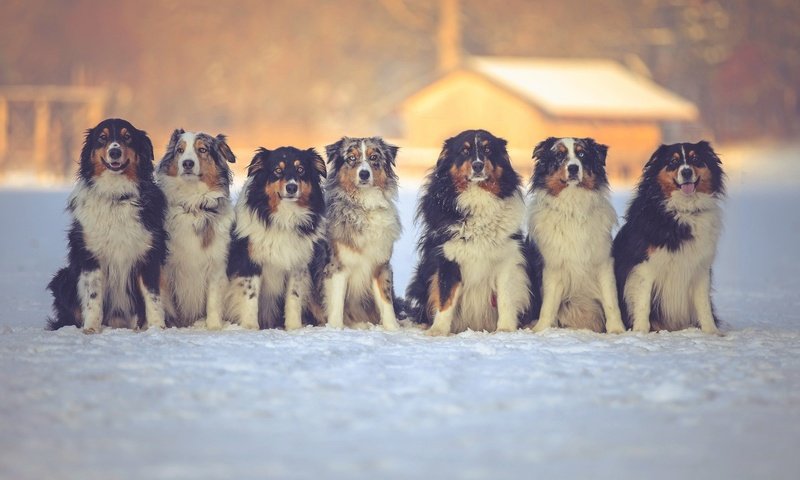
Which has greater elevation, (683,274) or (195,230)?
(195,230)

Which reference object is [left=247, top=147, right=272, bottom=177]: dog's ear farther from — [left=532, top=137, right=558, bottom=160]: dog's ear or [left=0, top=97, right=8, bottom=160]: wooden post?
[left=0, top=97, right=8, bottom=160]: wooden post

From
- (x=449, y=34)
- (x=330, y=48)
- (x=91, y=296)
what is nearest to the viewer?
(x=91, y=296)

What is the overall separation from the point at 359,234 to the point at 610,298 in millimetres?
1899

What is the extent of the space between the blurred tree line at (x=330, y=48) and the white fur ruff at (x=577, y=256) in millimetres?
30074

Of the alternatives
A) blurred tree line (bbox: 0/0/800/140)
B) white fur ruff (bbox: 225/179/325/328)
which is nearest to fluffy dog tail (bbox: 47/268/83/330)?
white fur ruff (bbox: 225/179/325/328)

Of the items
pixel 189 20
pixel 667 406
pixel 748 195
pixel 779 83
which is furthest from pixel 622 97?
pixel 667 406

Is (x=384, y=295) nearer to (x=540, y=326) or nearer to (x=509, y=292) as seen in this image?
(x=509, y=292)

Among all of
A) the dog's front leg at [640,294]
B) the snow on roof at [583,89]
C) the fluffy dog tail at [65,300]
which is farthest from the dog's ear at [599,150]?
the snow on roof at [583,89]

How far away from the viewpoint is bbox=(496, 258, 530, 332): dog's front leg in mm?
6965

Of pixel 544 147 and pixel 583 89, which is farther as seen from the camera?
pixel 583 89

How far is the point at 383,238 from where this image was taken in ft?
23.3

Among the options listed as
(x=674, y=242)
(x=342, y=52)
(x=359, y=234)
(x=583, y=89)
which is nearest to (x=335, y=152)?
(x=359, y=234)

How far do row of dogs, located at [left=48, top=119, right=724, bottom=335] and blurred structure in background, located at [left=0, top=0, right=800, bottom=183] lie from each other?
28573mm

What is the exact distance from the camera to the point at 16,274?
1097 centimetres
